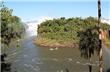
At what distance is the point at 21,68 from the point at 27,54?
14949 mm

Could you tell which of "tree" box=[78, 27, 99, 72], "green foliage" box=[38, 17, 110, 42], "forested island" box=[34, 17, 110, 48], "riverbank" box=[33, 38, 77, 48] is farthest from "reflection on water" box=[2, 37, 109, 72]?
"green foliage" box=[38, 17, 110, 42]

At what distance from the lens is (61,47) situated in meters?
89.1

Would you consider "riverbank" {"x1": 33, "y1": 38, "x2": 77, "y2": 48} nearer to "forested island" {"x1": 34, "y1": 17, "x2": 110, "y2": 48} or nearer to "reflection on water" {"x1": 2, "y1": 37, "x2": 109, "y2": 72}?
"forested island" {"x1": 34, "y1": 17, "x2": 110, "y2": 48}

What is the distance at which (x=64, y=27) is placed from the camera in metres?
101

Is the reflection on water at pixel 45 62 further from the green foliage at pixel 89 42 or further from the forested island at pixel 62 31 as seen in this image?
the forested island at pixel 62 31

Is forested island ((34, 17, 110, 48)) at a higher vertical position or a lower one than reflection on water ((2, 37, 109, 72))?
higher

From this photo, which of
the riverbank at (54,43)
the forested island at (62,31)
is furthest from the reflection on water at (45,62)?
the forested island at (62,31)

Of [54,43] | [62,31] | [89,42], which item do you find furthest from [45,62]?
[62,31]

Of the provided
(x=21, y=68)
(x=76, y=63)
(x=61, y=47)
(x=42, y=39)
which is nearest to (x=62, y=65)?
(x=76, y=63)

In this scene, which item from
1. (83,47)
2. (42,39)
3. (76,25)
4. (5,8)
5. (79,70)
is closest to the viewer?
(5,8)

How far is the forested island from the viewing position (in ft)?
302

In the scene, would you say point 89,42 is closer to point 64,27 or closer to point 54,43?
point 54,43

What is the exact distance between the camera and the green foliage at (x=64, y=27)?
97219mm

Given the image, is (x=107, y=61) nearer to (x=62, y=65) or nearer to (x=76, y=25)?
(x=62, y=65)
